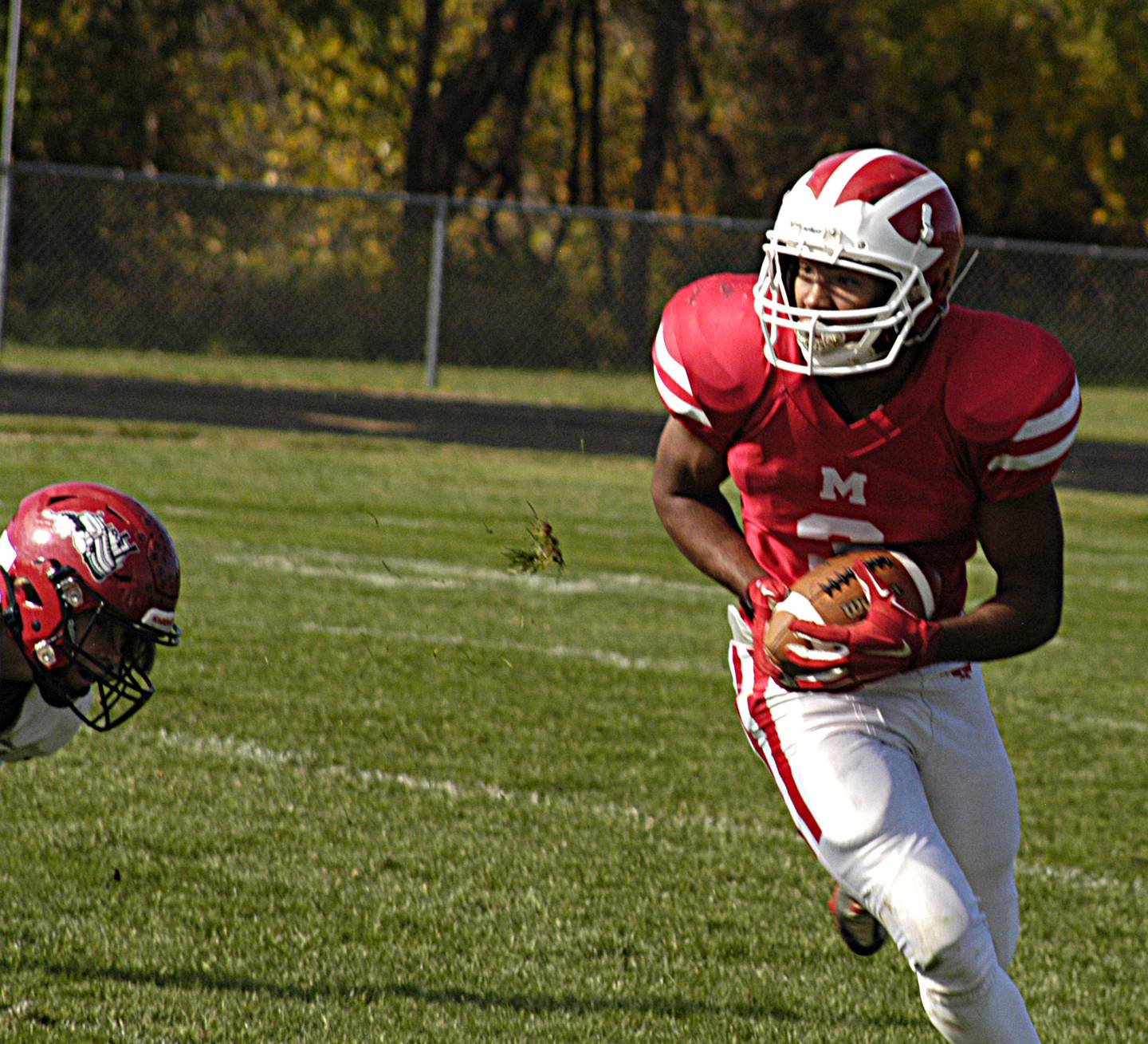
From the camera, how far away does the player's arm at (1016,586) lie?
298 centimetres

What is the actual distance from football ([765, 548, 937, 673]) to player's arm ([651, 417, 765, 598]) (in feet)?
0.59

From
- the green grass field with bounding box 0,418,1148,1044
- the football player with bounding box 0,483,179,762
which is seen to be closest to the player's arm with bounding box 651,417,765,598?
the green grass field with bounding box 0,418,1148,1044

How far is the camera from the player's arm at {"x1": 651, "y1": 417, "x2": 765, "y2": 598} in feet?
10.6

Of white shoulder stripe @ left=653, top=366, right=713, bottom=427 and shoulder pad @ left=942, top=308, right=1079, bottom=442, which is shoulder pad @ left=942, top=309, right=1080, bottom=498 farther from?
white shoulder stripe @ left=653, top=366, right=713, bottom=427

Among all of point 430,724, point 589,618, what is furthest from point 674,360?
point 589,618

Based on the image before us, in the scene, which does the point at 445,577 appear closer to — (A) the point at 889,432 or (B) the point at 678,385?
(B) the point at 678,385

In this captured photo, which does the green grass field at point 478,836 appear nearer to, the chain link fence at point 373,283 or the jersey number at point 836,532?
the jersey number at point 836,532

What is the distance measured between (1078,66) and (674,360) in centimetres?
2573

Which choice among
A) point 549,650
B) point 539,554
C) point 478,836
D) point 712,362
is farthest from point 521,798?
point 712,362

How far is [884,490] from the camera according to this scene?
3117 millimetres

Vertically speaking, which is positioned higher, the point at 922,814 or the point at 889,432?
the point at 889,432

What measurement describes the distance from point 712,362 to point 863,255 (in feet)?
1.11

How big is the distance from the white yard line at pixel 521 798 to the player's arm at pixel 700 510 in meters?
1.86

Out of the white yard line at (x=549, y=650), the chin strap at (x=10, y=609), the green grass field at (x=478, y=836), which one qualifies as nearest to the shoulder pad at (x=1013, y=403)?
the green grass field at (x=478, y=836)
